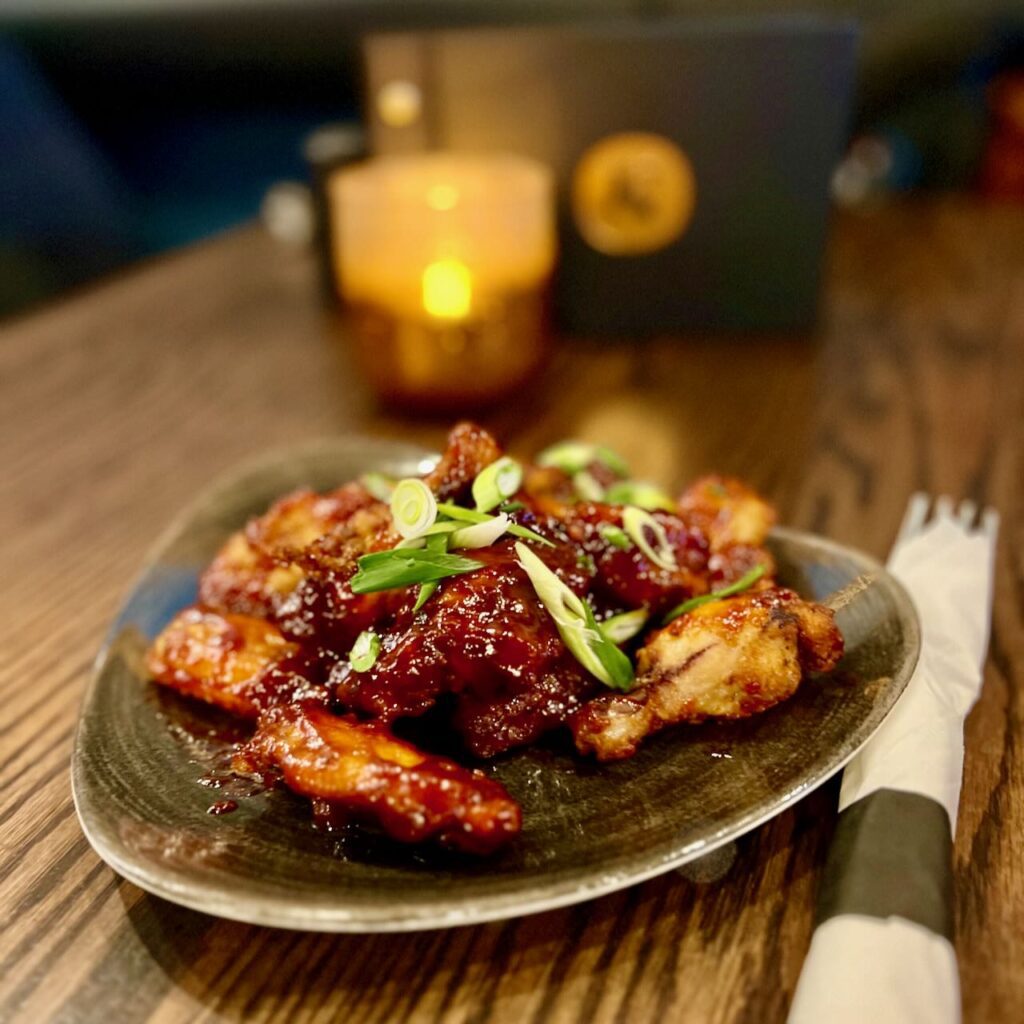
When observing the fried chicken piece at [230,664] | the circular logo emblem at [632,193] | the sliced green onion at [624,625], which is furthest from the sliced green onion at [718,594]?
the circular logo emblem at [632,193]

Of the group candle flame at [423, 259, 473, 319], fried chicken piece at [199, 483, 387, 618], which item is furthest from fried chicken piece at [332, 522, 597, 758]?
candle flame at [423, 259, 473, 319]

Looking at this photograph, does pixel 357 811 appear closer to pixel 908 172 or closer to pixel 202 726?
pixel 202 726

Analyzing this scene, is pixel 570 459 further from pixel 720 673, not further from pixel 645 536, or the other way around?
pixel 720 673

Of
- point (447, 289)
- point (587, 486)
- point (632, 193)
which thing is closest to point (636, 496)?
point (587, 486)

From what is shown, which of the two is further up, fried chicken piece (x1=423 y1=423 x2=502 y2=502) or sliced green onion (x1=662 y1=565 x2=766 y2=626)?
fried chicken piece (x1=423 y1=423 x2=502 y2=502)

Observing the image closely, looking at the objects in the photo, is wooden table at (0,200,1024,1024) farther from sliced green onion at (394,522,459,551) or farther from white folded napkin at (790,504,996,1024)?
sliced green onion at (394,522,459,551)

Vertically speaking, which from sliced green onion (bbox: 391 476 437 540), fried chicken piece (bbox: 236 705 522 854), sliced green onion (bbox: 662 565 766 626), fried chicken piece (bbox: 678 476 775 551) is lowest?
fried chicken piece (bbox: 678 476 775 551)
